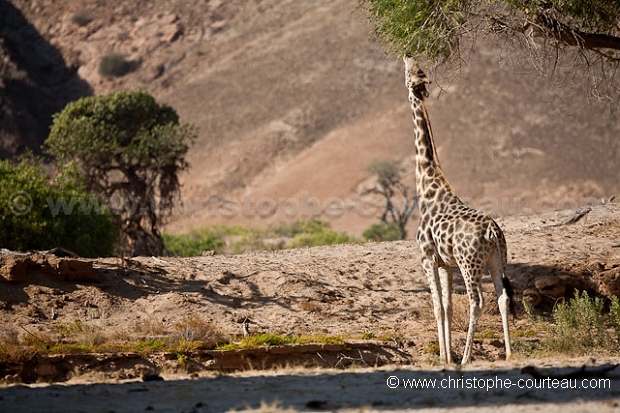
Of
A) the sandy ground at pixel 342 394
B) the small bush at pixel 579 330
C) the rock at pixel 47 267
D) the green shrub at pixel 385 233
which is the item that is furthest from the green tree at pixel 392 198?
the sandy ground at pixel 342 394

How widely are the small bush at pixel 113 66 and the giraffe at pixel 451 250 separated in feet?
250

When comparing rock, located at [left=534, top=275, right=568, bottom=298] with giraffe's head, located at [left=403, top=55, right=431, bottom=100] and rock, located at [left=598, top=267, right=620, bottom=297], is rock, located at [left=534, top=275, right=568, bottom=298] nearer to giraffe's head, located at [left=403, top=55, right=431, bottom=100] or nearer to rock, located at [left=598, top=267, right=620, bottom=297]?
rock, located at [left=598, top=267, right=620, bottom=297]

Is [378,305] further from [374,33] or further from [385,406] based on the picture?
[385,406]

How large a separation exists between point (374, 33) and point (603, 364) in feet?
34.5

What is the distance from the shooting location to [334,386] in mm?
9023

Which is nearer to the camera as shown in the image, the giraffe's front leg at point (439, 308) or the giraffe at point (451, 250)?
the giraffe at point (451, 250)

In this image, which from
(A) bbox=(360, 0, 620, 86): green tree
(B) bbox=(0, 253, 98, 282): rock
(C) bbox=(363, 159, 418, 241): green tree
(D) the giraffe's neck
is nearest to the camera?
(D) the giraffe's neck

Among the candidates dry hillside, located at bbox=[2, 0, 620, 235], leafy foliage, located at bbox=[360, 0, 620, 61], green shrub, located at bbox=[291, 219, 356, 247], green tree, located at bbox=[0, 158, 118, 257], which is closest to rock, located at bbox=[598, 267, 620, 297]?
leafy foliage, located at bbox=[360, 0, 620, 61]

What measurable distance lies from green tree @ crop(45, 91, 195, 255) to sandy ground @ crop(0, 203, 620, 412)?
1528 centimetres

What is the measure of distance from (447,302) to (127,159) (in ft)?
85.4

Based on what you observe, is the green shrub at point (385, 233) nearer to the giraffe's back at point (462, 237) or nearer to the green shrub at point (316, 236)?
the green shrub at point (316, 236)

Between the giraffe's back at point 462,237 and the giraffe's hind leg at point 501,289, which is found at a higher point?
the giraffe's back at point 462,237

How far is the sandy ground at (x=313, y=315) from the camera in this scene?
8.29 metres

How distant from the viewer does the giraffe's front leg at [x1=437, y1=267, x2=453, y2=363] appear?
455 inches
